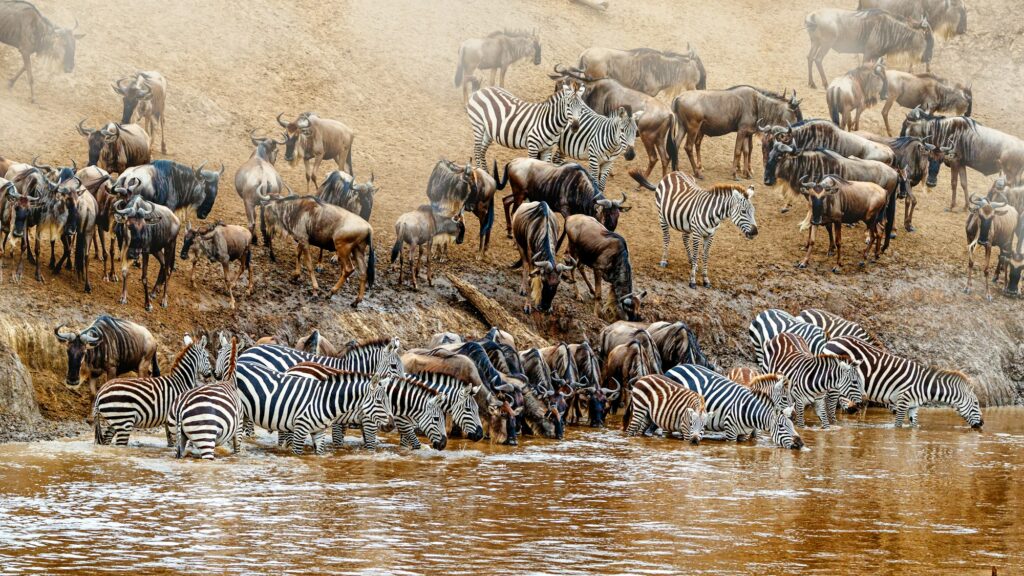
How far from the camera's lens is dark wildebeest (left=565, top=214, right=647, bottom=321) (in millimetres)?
19578

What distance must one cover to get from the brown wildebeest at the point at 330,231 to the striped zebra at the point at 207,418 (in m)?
5.31

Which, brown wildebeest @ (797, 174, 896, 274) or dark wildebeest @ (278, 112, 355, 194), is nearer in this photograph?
dark wildebeest @ (278, 112, 355, 194)

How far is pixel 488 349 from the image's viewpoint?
16359 millimetres

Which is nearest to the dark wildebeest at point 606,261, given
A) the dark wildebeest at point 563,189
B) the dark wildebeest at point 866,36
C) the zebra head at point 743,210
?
the dark wildebeest at point 563,189

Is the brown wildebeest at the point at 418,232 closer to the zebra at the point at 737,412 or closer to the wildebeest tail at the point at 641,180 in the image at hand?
the zebra at the point at 737,412

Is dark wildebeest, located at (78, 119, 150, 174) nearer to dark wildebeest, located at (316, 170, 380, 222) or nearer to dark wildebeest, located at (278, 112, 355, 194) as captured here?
dark wildebeest, located at (278, 112, 355, 194)

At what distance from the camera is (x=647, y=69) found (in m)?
28.7

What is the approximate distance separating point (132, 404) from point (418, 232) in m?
6.61

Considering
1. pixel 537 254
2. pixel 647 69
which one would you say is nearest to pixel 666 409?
pixel 537 254

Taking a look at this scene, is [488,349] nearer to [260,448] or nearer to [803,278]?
[260,448]

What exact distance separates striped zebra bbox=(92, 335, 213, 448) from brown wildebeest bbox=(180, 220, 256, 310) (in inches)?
146

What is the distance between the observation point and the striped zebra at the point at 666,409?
15.3 m

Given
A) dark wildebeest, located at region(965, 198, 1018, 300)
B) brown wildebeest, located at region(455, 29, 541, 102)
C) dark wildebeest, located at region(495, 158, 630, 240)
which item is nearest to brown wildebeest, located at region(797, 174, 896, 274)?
dark wildebeest, located at region(965, 198, 1018, 300)

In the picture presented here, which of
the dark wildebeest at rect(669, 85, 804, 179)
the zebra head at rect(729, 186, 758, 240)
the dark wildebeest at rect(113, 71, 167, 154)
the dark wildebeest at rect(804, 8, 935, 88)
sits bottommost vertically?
the zebra head at rect(729, 186, 758, 240)
